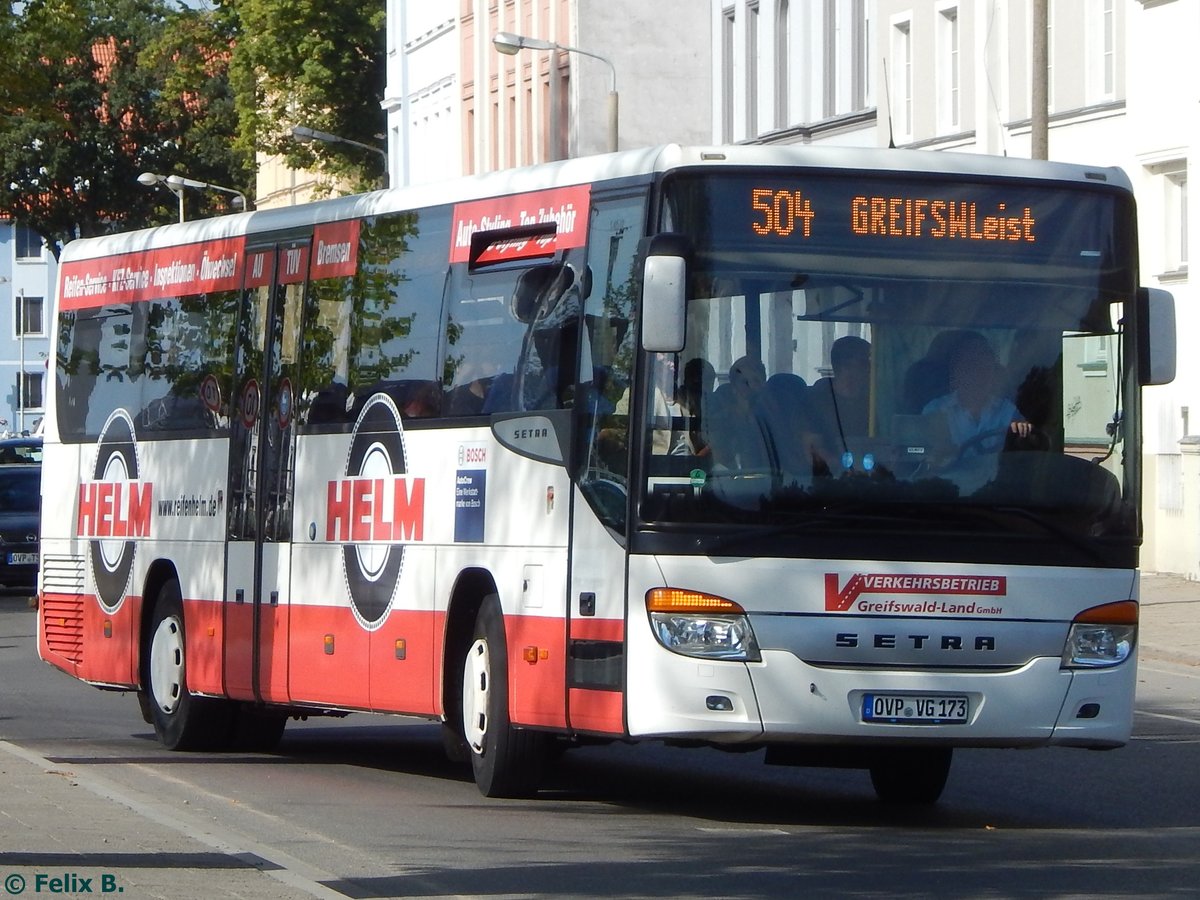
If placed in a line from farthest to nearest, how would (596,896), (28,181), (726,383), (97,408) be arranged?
(28,181) < (97,408) < (726,383) < (596,896)

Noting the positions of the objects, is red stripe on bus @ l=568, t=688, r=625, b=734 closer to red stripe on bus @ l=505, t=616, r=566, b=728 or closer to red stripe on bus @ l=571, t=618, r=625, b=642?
red stripe on bus @ l=505, t=616, r=566, b=728

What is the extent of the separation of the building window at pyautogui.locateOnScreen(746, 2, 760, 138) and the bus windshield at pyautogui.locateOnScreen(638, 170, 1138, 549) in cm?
3730

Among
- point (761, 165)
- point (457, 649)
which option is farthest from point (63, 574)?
point (761, 165)

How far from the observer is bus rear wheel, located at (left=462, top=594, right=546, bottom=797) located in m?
12.7

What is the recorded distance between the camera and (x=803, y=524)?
1152 cm

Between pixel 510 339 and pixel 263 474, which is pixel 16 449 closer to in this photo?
pixel 263 474

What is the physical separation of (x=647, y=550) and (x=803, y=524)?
0.68 metres

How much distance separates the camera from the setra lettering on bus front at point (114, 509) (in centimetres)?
1736

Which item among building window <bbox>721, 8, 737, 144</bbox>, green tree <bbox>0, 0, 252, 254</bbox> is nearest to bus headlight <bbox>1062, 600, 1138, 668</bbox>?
building window <bbox>721, 8, 737, 144</bbox>

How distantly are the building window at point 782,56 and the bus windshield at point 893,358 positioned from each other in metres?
35.7

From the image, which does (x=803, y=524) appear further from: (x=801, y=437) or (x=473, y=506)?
(x=473, y=506)

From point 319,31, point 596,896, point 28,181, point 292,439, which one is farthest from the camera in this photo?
point 28,181

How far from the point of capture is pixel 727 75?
Answer: 50750mm

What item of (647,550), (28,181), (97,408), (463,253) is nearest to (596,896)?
(647,550)
